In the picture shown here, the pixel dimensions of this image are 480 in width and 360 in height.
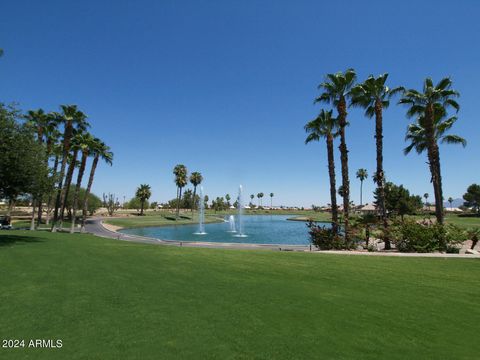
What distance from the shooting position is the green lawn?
18.8 feet

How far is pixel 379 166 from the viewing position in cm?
2319

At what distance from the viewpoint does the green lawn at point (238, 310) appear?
5723 mm

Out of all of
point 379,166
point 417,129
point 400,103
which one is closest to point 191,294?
point 379,166

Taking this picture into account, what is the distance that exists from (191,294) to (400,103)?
22.7 m

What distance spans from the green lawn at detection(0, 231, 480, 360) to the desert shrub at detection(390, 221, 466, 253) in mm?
6845

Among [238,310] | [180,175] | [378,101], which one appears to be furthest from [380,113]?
[180,175]

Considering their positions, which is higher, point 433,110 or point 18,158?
point 433,110

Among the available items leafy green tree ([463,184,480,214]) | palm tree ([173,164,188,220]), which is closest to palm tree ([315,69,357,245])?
palm tree ([173,164,188,220])

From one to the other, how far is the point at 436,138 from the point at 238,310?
78.7ft

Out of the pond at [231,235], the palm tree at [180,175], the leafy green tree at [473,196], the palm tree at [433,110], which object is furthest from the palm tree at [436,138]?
the leafy green tree at [473,196]

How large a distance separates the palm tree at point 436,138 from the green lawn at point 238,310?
35.7 ft

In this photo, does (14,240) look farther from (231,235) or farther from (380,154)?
(231,235)

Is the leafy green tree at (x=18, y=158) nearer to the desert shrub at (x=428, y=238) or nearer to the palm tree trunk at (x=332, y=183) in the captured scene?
the palm tree trunk at (x=332, y=183)

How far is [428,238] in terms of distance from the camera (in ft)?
65.2
